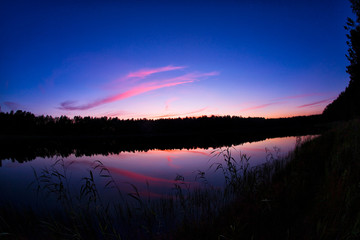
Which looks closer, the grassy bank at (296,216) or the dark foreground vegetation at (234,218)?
the grassy bank at (296,216)

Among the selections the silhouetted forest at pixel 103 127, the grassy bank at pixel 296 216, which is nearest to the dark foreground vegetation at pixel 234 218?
the grassy bank at pixel 296 216

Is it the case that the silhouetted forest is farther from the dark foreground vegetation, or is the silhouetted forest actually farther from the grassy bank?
the grassy bank

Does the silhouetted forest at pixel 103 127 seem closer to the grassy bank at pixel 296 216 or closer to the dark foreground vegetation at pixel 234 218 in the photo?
the dark foreground vegetation at pixel 234 218

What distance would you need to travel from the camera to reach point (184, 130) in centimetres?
11769

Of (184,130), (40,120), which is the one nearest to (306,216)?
(184,130)

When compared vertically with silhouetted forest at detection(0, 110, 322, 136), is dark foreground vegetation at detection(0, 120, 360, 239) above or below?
below

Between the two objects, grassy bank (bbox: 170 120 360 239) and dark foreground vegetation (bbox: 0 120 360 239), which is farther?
dark foreground vegetation (bbox: 0 120 360 239)

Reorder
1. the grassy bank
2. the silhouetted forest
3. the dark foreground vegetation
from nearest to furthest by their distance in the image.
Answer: the grassy bank → the dark foreground vegetation → the silhouetted forest

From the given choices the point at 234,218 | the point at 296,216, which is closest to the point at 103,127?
the point at 234,218

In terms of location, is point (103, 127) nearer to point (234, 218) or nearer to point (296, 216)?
point (234, 218)

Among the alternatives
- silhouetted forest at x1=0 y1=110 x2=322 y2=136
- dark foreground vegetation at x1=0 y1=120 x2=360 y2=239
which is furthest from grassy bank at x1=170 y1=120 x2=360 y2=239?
silhouetted forest at x1=0 y1=110 x2=322 y2=136

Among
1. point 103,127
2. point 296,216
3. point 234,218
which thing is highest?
point 103,127

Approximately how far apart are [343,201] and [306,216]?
94 centimetres

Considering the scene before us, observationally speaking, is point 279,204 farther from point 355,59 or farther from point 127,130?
point 127,130
